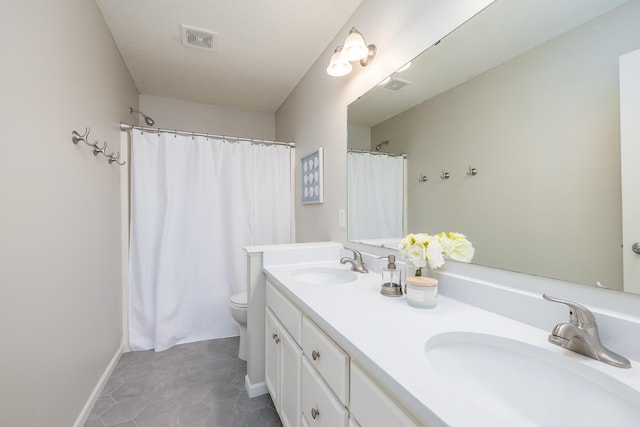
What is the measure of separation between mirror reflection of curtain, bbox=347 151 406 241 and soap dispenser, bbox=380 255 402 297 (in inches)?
11.0

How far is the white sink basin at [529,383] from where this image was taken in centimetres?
53

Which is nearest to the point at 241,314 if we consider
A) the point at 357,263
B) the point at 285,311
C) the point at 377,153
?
the point at 285,311

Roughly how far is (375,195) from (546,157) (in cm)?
86

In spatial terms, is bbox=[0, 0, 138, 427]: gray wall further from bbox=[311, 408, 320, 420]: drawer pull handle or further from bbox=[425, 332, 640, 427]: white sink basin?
bbox=[425, 332, 640, 427]: white sink basin

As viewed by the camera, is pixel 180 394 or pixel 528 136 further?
pixel 180 394

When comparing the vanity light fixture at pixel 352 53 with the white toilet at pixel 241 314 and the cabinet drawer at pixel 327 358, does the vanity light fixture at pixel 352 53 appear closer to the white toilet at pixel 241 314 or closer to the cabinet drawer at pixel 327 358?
the cabinet drawer at pixel 327 358

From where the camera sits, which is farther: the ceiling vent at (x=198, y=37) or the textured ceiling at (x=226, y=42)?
the ceiling vent at (x=198, y=37)

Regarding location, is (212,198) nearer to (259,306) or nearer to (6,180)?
(259,306)

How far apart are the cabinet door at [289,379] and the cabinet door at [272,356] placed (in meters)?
0.06

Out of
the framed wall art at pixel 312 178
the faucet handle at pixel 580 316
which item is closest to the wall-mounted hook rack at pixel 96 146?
the framed wall art at pixel 312 178

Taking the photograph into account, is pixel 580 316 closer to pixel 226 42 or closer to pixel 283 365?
pixel 283 365

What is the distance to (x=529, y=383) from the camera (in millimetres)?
649

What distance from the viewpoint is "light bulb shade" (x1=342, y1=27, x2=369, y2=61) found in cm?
144

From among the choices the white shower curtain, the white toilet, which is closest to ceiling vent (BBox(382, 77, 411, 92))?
the white shower curtain
